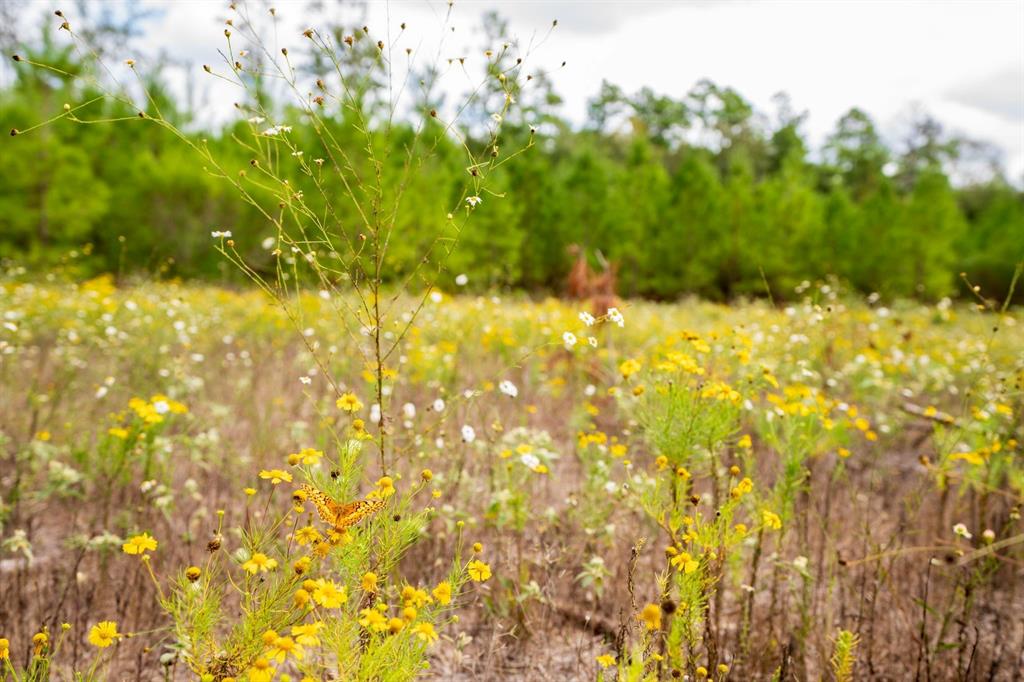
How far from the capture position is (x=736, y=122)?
33719 millimetres

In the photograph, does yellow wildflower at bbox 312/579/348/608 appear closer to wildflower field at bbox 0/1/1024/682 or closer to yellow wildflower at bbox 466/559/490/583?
wildflower field at bbox 0/1/1024/682

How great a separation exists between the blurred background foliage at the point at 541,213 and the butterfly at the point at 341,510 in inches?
343

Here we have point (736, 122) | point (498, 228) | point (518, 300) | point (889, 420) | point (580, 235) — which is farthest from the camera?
point (736, 122)

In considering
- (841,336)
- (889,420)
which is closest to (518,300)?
(841,336)

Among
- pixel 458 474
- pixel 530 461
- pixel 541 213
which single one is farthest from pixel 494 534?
pixel 541 213

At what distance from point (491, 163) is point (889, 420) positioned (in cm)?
386

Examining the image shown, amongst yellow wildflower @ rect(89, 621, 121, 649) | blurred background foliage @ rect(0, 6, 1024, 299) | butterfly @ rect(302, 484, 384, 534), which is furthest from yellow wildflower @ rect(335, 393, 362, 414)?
blurred background foliage @ rect(0, 6, 1024, 299)

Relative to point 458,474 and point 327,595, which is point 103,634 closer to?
point 327,595

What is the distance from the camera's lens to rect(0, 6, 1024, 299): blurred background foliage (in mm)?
14070

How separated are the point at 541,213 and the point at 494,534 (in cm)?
1718

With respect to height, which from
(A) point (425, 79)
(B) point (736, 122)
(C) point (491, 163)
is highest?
(B) point (736, 122)

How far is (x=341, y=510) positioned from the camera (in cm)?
146

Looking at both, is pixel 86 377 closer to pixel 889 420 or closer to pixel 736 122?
pixel 889 420

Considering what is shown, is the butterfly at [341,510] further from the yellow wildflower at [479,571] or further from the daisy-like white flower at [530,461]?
the daisy-like white flower at [530,461]
